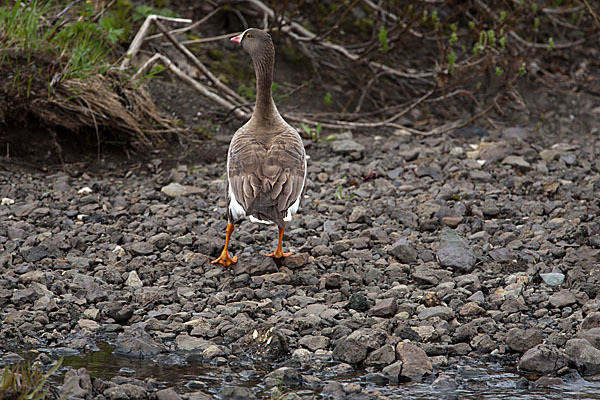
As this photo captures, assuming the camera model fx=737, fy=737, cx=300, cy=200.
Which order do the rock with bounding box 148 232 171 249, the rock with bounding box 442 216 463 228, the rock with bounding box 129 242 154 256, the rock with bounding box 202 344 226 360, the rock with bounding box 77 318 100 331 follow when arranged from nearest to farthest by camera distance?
the rock with bounding box 202 344 226 360 < the rock with bounding box 77 318 100 331 < the rock with bounding box 129 242 154 256 < the rock with bounding box 148 232 171 249 < the rock with bounding box 442 216 463 228

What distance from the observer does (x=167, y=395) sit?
13.9ft

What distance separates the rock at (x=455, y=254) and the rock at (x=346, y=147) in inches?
117

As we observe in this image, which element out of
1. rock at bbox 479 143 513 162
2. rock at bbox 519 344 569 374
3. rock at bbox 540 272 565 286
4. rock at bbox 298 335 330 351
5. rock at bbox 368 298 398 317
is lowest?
rock at bbox 298 335 330 351

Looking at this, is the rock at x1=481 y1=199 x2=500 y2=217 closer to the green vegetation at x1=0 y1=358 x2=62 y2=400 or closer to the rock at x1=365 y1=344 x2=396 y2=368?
the rock at x1=365 y1=344 x2=396 y2=368

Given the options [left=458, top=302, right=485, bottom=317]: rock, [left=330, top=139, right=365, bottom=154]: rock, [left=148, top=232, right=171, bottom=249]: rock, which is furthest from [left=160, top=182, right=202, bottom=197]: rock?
[left=458, top=302, right=485, bottom=317]: rock

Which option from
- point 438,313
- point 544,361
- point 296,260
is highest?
point 296,260

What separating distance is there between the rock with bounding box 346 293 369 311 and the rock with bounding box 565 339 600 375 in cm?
148

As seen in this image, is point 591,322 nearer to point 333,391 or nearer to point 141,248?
point 333,391

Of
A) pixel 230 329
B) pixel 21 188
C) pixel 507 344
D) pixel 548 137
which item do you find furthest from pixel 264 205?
pixel 548 137

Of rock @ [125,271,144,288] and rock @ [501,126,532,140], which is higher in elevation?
rock @ [501,126,532,140]

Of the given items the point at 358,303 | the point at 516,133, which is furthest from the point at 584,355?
the point at 516,133

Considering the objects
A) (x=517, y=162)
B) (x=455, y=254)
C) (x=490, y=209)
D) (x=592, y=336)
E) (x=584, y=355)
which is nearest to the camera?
(x=584, y=355)

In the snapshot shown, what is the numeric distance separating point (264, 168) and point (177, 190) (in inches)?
94.9

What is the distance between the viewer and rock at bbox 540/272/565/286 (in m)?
6.02
